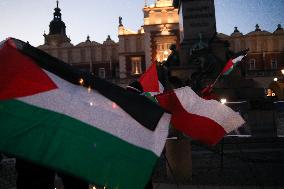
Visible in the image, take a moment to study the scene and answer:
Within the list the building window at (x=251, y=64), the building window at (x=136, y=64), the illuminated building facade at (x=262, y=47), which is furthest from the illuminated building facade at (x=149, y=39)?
the building window at (x=251, y=64)

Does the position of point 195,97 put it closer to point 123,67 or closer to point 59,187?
point 59,187

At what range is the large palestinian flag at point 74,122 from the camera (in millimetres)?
2328

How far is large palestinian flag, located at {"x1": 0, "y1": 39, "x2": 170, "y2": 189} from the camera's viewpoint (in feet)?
7.64

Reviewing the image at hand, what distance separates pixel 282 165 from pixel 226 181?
1.70 meters

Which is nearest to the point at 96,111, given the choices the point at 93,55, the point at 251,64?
the point at 251,64

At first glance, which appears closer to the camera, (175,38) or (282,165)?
(282,165)

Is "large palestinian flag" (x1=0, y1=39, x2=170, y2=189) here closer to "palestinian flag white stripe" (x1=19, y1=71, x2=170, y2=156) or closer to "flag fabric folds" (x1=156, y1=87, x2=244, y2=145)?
"palestinian flag white stripe" (x1=19, y1=71, x2=170, y2=156)

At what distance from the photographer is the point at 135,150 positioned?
8.39 ft

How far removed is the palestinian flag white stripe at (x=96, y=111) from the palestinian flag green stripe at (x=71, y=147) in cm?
6

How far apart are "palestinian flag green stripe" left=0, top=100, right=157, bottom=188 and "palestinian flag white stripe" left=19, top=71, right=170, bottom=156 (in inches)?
2.2

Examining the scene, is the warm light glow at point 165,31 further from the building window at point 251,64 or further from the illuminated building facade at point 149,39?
the building window at point 251,64

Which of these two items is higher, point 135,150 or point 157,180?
point 135,150

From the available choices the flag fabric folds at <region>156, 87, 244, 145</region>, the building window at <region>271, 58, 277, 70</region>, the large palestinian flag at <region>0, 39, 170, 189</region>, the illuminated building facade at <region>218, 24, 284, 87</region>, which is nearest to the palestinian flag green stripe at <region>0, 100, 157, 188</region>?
the large palestinian flag at <region>0, 39, 170, 189</region>

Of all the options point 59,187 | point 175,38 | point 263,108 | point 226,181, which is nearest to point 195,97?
point 226,181
